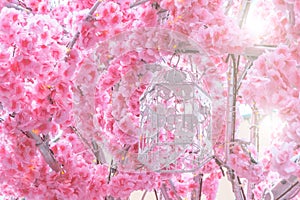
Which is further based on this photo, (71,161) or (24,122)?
(71,161)

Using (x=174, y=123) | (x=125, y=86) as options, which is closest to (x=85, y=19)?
(x=125, y=86)

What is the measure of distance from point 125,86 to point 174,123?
19cm

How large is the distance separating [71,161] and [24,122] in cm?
23

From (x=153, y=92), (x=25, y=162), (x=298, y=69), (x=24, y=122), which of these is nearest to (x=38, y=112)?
(x=24, y=122)

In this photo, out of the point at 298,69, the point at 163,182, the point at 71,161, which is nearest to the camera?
the point at 298,69

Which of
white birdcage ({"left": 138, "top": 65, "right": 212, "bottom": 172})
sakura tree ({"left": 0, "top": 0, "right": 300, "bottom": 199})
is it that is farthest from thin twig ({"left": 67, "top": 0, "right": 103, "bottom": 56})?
white birdcage ({"left": 138, "top": 65, "right": 212, "bottom": 172})

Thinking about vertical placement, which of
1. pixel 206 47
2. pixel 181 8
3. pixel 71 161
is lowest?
pixel 71 161

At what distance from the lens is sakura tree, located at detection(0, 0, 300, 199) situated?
1276 millimetres

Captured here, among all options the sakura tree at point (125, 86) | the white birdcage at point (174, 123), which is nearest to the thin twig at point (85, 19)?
the sakura tree at point (125, 86)

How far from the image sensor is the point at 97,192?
1620 mm

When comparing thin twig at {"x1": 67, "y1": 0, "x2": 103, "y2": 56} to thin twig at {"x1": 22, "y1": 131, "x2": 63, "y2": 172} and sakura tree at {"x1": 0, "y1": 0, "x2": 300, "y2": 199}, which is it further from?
thin twig at {"x1": 22, "y1": 131, "x2": 63, "y2": 172}

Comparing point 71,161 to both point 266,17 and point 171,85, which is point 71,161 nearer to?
point 171,85

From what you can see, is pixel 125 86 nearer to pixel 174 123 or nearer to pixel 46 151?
pixel 174 123

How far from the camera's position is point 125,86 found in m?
1.54
